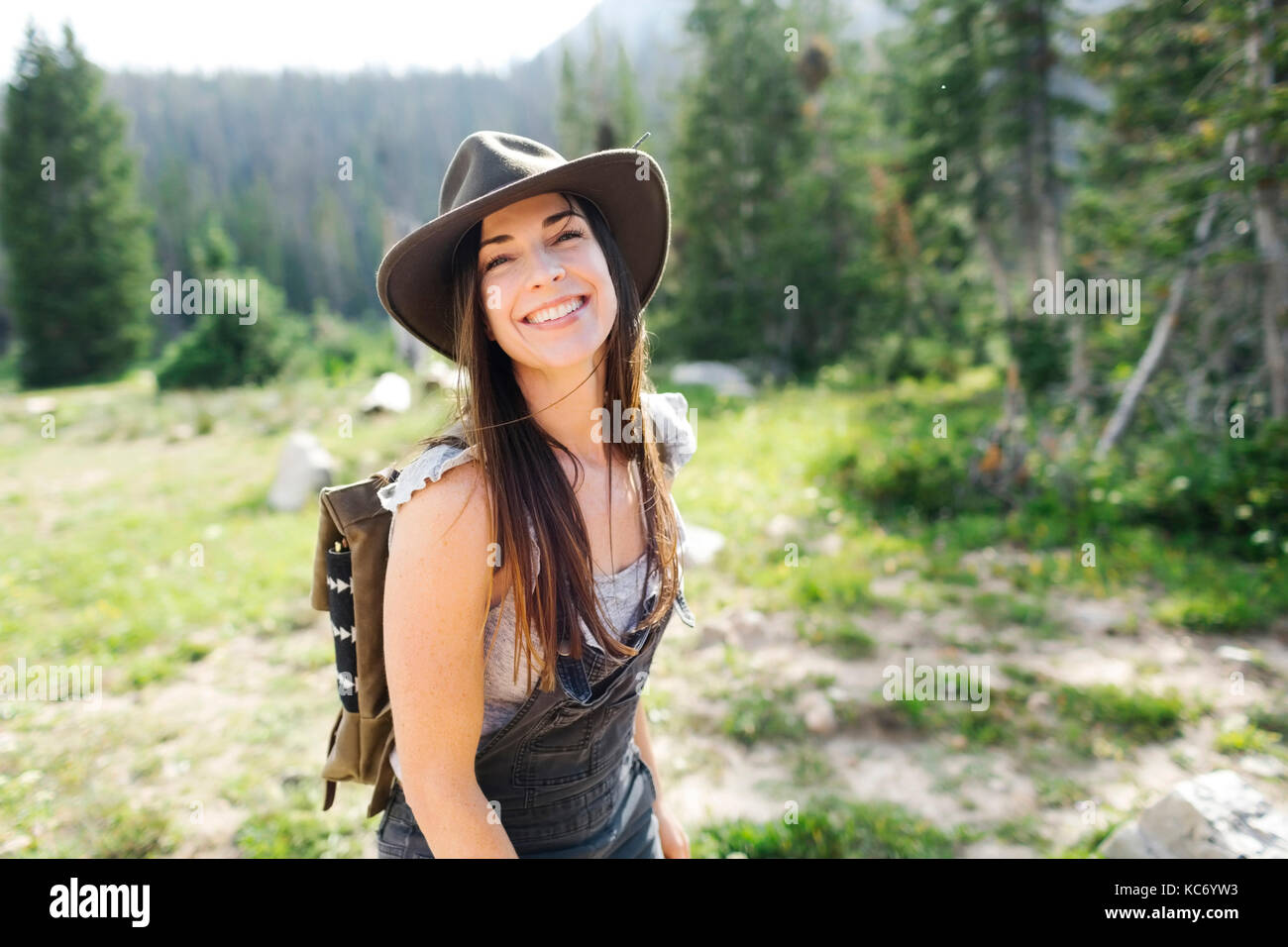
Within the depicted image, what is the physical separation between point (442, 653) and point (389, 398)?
13.5m

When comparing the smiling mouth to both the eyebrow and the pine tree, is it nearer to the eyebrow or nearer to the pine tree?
the eyebrow

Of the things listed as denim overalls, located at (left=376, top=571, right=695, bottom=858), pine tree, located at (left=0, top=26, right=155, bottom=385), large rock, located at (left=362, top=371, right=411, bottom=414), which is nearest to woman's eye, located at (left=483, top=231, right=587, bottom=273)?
denim overalls, located at (left=376, top=571, right=695, bottom=858)

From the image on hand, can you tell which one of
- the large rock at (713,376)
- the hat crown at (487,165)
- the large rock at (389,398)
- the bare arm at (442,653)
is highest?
the large rock at (713,376)

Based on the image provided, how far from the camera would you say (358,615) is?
1508mm

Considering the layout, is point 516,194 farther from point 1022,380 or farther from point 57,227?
point 57,227

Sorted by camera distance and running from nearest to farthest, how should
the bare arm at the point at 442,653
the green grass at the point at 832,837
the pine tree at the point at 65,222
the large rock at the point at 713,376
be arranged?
the bare arm at the point at 442,653, the green grass at the point at 832,837, the large rock at the point at 713,376, the pine tree at the point at 65,222

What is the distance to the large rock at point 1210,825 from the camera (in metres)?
2.54

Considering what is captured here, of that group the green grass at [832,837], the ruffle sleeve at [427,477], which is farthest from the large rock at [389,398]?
the ruffle sleeve at [427,477]

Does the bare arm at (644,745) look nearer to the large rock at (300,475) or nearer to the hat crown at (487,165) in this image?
the hat crown at (487,165)

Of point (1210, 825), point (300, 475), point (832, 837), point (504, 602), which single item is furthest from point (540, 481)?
point (300, 475)

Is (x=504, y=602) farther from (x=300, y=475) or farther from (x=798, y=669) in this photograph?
(x=300, y=475)

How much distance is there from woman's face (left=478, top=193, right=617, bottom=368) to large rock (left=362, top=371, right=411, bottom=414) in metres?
12.8

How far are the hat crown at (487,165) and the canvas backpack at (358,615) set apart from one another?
0.66 meters
